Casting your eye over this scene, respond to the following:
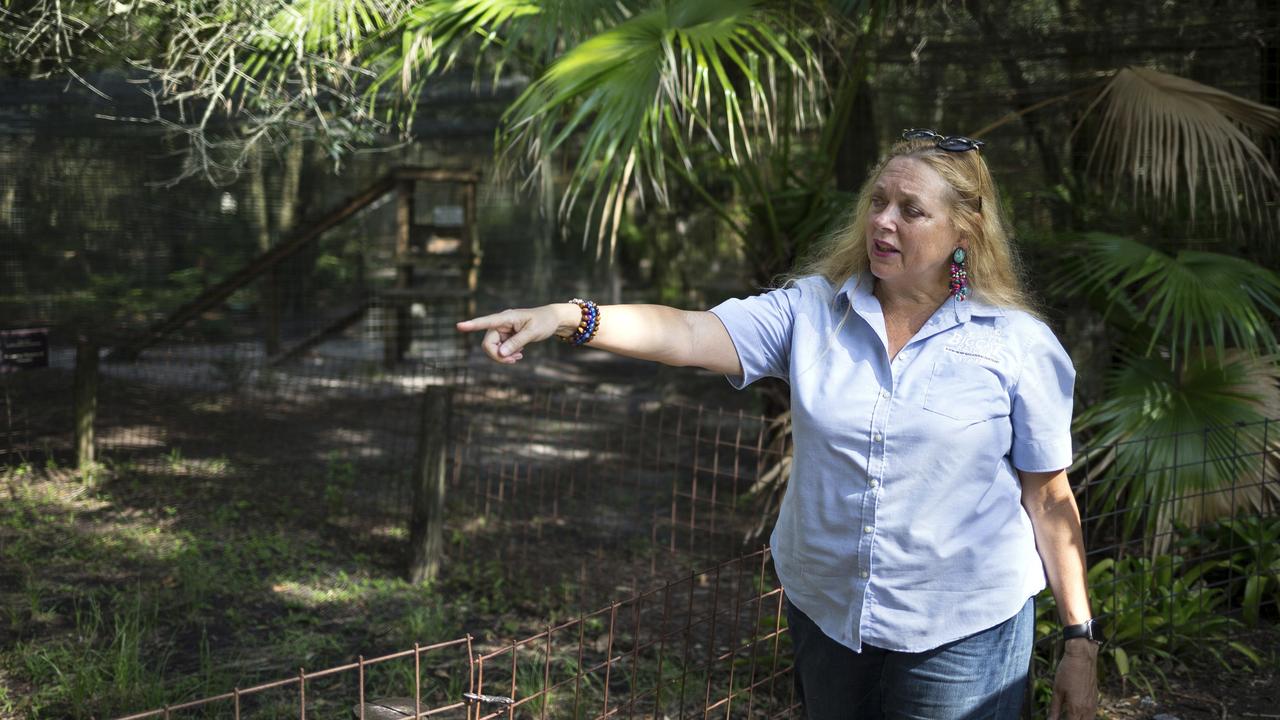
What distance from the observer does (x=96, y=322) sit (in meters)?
7.23

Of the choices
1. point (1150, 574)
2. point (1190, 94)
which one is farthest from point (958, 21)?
point (1150, 574)

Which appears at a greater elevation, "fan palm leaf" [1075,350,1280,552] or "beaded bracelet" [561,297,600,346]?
"beaded bracelet" [561,297,600,346]

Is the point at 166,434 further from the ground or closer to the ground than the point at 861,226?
closer to the ground

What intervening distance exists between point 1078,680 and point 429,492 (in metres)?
3.20

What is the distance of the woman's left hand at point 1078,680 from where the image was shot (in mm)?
1818

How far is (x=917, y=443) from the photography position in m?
1.71

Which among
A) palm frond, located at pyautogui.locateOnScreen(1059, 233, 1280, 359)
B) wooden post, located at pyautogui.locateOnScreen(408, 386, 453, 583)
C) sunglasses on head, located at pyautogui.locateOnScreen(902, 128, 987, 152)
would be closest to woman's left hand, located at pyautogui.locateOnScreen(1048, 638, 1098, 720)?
sunglasses on head, located at pyautogui.locateOnScreen(902, 128, 987, 152)

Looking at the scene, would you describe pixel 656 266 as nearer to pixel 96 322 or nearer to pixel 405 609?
pixel 96 322

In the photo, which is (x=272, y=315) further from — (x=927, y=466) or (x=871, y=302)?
(x=927, y=466)

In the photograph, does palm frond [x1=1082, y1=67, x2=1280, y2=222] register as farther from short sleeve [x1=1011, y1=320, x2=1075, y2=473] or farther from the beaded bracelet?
the beaded bracelet

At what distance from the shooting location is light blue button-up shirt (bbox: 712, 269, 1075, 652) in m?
1.71

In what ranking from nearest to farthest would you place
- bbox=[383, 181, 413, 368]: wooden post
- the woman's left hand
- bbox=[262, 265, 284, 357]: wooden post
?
the woman's left hand
bbox=[383, 181, 413, 368]: wooden post
bbox=[262, 265, 284, 357]: wooden post

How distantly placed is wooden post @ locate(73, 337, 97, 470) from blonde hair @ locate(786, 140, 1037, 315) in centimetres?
490

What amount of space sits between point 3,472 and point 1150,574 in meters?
5.39
